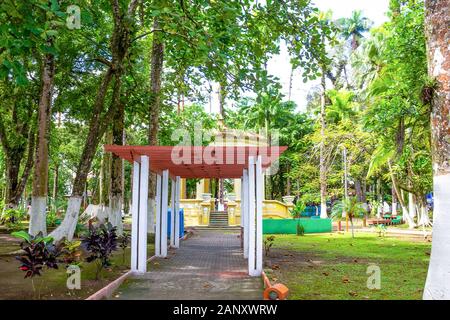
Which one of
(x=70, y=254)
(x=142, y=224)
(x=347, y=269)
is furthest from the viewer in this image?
(x=347, y=269)

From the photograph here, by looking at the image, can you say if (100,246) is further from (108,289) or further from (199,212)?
(199,212)

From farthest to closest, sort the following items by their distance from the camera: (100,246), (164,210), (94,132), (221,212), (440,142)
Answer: (221,212), (164,210), (94,132), (100,246), (440,142)

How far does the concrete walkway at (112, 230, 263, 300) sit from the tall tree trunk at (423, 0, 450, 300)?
116 inches

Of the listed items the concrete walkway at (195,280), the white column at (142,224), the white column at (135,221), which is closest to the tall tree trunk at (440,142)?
the concrete walkway at (195,280)

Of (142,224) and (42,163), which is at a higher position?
(42,163)

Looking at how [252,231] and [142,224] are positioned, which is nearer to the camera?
[252,231]

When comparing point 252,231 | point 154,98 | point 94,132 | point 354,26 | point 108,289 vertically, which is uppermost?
point 354,26

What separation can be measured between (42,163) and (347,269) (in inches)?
335

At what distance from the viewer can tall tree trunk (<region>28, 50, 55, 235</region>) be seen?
40.8 ft

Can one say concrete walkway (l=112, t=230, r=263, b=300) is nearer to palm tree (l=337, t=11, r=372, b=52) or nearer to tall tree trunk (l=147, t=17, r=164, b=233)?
tall tree trunk (l=147, t=17, r=164, b=233)

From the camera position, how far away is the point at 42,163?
12.7 metres

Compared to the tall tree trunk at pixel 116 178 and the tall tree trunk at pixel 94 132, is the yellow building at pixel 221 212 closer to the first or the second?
the tall tree trunk at pixel 116 178

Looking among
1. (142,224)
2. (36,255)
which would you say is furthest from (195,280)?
(36,255)

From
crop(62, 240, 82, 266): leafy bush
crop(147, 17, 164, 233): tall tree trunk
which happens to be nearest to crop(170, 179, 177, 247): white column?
crop(147, 17, 164, 233): tall tree trunk
